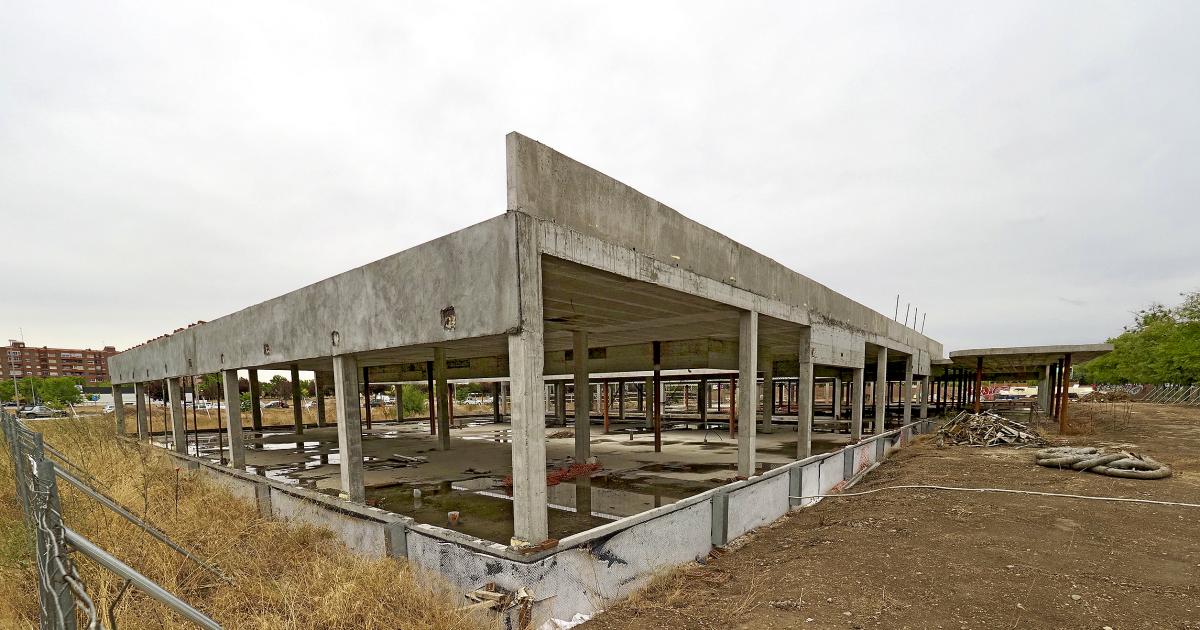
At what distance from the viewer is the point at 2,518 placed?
7.22 meters

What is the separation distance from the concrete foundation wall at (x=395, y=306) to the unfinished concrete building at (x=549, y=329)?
0.10 feet

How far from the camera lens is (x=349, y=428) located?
8625 mm

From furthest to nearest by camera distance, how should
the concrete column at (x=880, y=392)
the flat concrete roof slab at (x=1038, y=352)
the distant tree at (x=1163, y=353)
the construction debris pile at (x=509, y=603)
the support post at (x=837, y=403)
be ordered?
the distant tree at (x=1163, y=353)
the support post at (x=837, y=403)
the flat concrete roof slab at (x=1038, y=352)
the concrete column at (x=880, y=392)
the construction debris pile at (x=509, y=603)

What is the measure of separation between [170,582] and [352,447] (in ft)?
9.45

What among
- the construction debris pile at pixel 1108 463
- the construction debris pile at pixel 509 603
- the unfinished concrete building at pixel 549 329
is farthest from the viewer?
the construction debris pile at pixel 1108 463

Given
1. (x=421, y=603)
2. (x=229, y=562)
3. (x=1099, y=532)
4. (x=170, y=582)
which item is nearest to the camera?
(x=421, y=603)

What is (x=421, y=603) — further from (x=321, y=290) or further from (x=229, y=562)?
(x=321, y=290)

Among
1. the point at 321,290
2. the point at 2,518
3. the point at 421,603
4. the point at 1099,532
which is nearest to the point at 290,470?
the point at 2,518

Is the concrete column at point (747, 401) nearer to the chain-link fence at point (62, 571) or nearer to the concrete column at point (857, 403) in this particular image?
the concrete column at point (857, 403)

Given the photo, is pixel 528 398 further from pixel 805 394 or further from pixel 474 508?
pixel 805 394

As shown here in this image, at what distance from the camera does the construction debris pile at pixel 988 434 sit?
702 inches

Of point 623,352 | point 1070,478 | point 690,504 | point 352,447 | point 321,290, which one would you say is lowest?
point 1070,478

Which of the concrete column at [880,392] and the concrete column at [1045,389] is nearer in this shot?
the concrete column at [880,392]

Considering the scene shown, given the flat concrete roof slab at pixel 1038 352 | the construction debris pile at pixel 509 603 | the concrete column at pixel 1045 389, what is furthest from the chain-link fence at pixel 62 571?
the concrete column at pixel 1045 389
